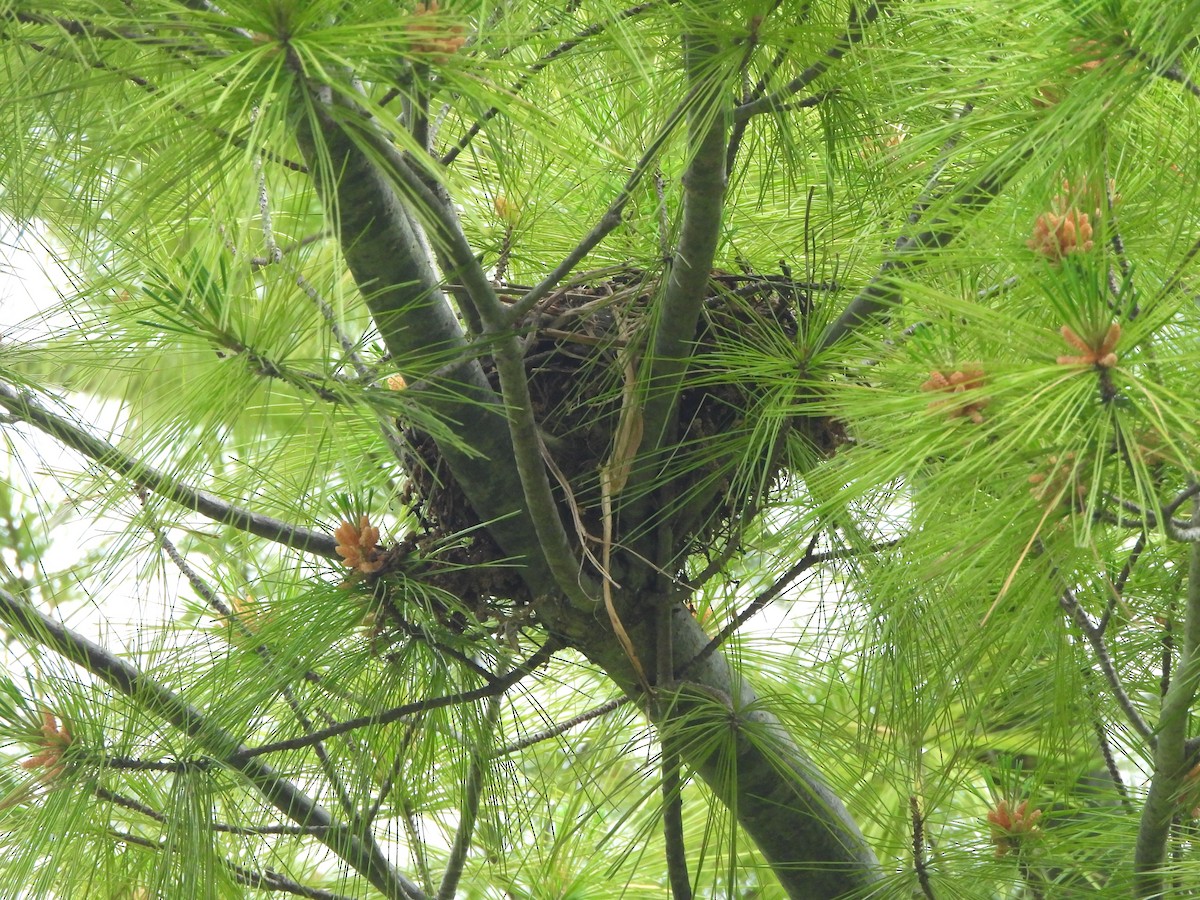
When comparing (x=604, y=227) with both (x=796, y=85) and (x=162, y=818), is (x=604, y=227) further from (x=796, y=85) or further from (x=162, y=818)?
(x=162, y=818)

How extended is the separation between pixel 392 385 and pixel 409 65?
0.53 m

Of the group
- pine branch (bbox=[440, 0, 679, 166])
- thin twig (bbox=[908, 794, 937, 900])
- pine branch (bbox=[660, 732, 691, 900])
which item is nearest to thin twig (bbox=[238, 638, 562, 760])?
pine branch (bbox=[660, 732, 691, 900])

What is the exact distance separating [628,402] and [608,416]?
0.05m

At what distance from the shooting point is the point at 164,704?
106 cm

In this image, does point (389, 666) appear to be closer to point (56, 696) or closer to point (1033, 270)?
point (56, 696)

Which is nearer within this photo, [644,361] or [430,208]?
[430,208]

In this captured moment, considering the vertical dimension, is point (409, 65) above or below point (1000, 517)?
above

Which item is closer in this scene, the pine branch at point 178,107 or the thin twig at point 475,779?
the pine branch at point 178,107

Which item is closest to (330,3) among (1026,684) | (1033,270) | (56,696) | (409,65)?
(409,65)

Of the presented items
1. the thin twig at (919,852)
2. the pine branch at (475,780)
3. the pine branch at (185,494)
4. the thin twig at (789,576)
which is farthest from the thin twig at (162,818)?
the thin twig at (919,852)

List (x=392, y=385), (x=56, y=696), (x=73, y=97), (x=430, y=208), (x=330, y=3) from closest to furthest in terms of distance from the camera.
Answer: (x=330, y=3) → (x=430, y=208) → (x=73, y=97) → (x=56, y=696) → (x=392, y=385)

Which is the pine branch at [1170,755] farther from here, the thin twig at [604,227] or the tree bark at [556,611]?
the thin twig at [604,227]

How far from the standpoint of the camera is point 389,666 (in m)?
1.05

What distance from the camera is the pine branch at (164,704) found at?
103 cm
